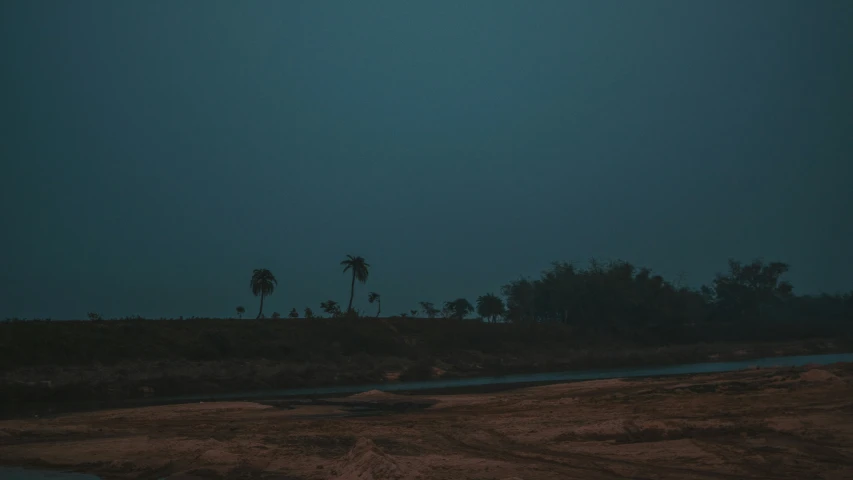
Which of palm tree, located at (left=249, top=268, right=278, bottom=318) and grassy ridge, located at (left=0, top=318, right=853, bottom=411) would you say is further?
palm tree, located at (left=249, top=268, right=278, bottom=318)

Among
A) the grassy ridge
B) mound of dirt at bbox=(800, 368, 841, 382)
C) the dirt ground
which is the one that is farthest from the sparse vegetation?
mound of dirt at bbox=(800, 368, 841, 382)

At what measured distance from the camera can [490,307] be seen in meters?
119

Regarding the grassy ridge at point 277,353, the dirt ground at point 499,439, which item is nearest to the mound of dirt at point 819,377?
the dirt ground at point 499,439

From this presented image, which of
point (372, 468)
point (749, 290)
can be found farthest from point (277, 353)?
point (749, 290)

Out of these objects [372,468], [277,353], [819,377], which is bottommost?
[372,468]

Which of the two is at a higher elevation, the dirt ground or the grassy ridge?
the grassy ridge

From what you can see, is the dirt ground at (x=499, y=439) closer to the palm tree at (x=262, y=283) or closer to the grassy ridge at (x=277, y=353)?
the grassy ridge at (x=277, y=353)

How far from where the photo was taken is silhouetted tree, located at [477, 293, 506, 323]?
390 ft

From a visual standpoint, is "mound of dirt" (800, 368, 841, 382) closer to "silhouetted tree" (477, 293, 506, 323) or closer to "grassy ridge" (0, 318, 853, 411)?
"grassy ridge" (0, 318, 853, 411)

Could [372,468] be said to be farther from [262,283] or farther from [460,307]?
[460,307]

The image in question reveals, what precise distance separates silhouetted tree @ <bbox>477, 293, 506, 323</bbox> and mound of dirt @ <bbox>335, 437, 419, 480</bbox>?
105 metres

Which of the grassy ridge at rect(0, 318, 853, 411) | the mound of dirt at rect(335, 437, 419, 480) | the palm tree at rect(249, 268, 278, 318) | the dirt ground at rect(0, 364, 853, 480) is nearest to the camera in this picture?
the mound of dirt at rect(335, 437, 419, 480)

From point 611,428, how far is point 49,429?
1868 centimetres

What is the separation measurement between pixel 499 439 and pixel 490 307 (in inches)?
3973
